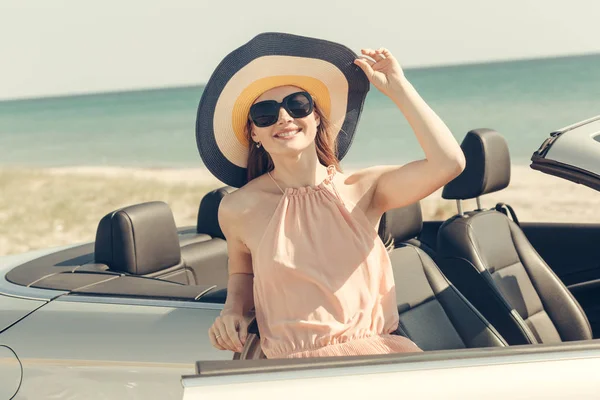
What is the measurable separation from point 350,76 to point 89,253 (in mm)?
1692

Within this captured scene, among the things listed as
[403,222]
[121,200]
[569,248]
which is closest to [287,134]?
[403,222]

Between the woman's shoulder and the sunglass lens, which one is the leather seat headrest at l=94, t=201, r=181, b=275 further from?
the sunglass lens

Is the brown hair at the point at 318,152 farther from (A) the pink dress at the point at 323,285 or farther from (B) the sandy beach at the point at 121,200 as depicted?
(B) the sandy beach at the point at 121,200

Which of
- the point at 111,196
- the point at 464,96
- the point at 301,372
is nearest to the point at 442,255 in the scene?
the point at 301,372

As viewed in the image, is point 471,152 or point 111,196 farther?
point 111,196

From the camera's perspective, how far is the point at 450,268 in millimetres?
3738

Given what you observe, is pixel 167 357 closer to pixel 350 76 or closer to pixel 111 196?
pixel 350 76

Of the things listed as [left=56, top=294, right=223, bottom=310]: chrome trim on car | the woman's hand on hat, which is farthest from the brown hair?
[left=56, top=294, right=223, bottom=310]: chrome trim on car

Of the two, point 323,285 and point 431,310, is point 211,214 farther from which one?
point 323,285

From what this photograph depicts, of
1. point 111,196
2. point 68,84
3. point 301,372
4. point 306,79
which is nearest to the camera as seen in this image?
point 301,372

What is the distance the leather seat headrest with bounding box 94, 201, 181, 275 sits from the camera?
3.45 m

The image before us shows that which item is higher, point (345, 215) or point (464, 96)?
point (345, 215)

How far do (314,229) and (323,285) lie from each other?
18cm

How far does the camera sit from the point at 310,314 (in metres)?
2.44
